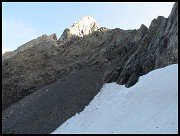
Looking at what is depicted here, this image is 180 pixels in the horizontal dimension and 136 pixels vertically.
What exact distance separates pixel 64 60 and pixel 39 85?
7619 millimetres

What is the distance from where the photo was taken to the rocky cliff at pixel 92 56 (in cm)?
3650

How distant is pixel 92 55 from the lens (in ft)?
165

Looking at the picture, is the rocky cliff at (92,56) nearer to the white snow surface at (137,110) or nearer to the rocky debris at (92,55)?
the rocky debris at (92,55)

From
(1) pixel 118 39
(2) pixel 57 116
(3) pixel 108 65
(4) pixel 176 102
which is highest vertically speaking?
(1) pixel 118 39

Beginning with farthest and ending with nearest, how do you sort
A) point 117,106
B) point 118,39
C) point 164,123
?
point 118,39
point 117,106
point 164,123

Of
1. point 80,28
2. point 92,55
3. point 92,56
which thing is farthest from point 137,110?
point 80,28

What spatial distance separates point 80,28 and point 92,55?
45.1 ft

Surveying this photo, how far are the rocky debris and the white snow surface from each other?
7.92ft

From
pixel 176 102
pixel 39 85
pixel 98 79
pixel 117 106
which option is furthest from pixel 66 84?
pixel 176 102

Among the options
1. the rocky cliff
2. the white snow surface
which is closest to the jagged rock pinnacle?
the rocky cliff

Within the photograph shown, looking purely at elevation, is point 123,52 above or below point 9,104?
above

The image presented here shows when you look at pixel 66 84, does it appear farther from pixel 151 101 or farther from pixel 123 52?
pixel 151 101

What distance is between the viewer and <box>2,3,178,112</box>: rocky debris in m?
36.4

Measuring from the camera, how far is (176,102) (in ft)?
84.4
